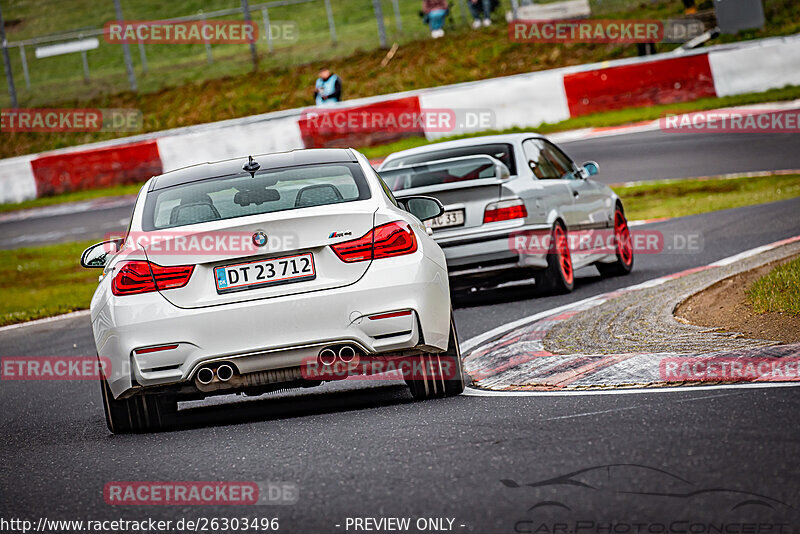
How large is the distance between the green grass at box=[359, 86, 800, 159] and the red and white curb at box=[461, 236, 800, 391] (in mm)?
15313

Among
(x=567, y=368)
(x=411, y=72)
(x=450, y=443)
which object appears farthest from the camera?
(x=411, y=72)

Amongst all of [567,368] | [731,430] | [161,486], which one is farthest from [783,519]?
[567,368]

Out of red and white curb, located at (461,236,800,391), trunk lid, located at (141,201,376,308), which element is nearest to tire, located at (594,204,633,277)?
red and white curb, located at (461,236,800,391)

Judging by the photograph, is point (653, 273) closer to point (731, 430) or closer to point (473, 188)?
point (473, 188)

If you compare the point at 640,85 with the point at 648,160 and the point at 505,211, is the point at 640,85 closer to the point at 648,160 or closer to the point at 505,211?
the point at 648,160

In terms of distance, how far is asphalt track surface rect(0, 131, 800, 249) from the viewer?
20141mm

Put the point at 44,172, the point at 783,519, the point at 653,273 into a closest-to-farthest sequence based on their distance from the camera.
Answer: the point at 783,519 < the point at 653,273 < the point at 44,172

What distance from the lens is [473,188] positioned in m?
11.4

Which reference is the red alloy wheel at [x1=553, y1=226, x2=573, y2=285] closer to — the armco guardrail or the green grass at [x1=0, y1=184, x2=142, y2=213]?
the armco guardrail

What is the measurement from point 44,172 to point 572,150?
11.9 meters

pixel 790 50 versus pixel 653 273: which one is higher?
pixel 790 50

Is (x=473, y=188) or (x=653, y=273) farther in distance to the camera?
(x=653, y=273)

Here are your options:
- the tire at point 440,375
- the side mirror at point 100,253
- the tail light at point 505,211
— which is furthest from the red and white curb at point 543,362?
the side mirror at point 100,253

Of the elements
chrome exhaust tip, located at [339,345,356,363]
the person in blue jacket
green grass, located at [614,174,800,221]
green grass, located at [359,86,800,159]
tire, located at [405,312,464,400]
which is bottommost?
green grass, located at [614,174,800,221]
